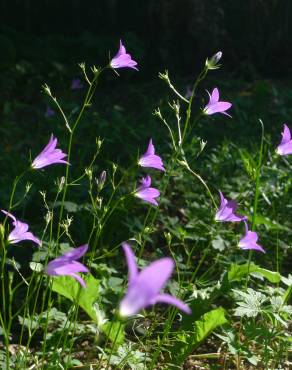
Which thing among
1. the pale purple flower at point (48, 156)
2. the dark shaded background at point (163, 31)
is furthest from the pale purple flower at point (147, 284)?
the dark shaded background at point (163, 31)

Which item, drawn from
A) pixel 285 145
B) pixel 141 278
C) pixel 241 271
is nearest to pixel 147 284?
pixel 141 278

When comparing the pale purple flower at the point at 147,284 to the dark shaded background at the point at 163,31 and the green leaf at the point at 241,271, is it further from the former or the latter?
the dark shaded background at the point at 163,31

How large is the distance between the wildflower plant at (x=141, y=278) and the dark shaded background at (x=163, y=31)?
2542mm

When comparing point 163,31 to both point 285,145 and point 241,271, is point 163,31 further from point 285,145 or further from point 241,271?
point 285,145

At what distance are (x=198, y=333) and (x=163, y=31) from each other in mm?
4720

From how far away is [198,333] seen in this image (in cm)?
208

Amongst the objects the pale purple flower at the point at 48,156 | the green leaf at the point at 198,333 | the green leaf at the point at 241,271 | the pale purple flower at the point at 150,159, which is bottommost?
the green leaf at the point at 198,333

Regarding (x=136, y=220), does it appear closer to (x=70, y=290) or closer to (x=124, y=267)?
(x=124, y=267)

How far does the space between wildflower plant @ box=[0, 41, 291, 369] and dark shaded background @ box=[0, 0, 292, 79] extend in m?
2.54

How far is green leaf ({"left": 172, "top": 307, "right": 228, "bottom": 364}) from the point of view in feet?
6.70

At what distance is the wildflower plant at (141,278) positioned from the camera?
5.57ft

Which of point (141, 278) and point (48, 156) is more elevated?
point (141, 278)

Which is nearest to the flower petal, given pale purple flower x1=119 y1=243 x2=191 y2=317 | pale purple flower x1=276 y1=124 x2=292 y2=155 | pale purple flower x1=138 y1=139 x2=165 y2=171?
pale purple flower x1=119 y1=243 x2=191 y2=317

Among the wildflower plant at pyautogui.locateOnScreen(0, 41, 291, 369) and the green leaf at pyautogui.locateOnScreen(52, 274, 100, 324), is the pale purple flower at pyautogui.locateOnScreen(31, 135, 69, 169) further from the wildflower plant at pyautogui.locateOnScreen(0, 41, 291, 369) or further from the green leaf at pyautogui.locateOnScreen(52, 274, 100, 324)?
the green leaf at pyautogui.locateOnScreen(52, 274, 100, 324)
